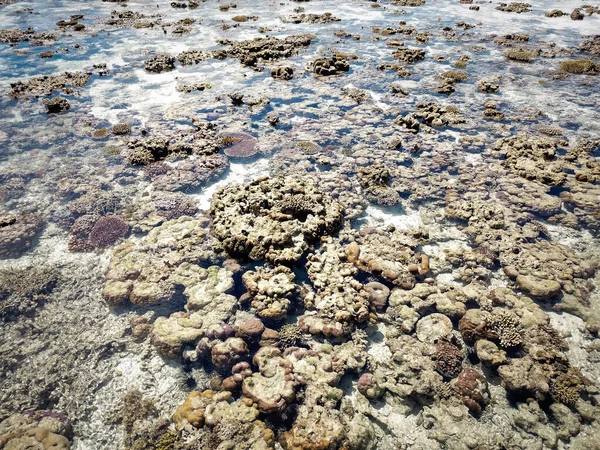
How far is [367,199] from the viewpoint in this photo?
39.3 feet

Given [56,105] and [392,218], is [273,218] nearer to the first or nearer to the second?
[392,218]

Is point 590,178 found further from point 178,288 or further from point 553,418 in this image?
point 178,288

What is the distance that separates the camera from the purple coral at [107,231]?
34.1 feet

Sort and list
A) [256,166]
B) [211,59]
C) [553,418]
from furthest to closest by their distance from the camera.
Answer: [211,59]
[256,166]
[553,418]

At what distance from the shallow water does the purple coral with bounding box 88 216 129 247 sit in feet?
0.78

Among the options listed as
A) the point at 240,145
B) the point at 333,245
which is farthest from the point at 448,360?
the point at 240,145

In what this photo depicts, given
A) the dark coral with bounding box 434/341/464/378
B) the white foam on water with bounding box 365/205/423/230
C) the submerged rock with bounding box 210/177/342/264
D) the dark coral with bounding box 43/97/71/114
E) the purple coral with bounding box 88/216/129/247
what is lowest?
the dark coral with bounding box 434/341/464/378

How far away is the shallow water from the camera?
6.63 m

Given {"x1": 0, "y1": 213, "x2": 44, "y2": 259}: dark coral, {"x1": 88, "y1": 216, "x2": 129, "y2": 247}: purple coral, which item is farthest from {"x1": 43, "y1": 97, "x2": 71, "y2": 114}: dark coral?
{"x1": 88, "y1": 216, "x2": 129, "y2": 247}: purple coral

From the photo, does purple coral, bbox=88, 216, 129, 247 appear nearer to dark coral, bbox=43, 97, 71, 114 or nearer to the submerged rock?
the submerged rock

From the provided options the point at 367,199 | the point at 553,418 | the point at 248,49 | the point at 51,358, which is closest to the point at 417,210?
the point at 367,199

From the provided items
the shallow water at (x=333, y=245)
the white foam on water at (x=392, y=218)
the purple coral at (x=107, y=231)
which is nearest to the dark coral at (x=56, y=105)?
the shallow water at (x=333, y=245)

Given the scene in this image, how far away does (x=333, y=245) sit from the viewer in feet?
32.1

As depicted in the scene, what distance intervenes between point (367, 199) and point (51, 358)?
35.4 ft
